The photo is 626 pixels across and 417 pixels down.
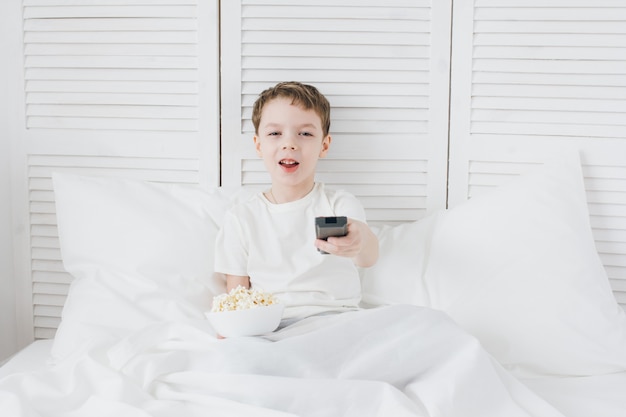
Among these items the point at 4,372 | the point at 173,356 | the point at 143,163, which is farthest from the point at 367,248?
the point at 4,372

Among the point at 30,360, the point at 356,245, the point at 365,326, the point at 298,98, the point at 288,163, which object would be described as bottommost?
the point at 30,360

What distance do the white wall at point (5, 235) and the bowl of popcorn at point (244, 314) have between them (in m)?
0.83

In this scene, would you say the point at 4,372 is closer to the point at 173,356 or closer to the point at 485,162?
the point at 173,356

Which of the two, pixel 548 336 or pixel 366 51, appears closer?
pixel 548 336

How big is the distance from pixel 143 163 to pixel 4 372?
2.08ft

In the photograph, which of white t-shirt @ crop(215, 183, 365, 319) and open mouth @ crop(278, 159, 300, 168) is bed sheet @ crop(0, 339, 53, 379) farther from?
open mouth @ crop(278, 159, 300, 168)

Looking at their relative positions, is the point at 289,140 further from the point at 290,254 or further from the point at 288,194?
the point at 290,254

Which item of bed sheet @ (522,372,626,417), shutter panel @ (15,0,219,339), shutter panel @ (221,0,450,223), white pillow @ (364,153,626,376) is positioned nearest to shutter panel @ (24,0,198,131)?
Answer: shutter panel @ (15,0,219,339)

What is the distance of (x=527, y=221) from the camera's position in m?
1.52

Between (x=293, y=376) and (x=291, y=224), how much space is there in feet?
1.55

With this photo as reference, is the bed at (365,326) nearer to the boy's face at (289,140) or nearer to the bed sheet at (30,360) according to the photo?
the bed sheet at (30,360)

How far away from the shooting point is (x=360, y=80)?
171cm

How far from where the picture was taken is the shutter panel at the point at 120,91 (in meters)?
1.72

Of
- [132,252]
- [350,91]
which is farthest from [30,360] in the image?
[350,91]
